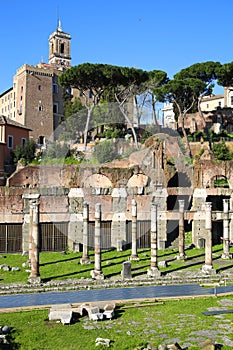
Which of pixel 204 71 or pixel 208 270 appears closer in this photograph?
pixel 208 270

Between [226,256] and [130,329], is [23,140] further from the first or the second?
[130,329]

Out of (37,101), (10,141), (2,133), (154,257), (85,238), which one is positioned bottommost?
(154,257)

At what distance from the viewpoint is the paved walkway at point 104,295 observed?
14289 mm

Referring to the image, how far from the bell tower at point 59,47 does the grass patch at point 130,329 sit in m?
71.6

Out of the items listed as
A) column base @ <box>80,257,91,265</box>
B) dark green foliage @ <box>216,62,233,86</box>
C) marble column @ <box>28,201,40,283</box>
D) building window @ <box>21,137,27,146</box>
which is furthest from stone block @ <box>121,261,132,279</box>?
dark green foliage @ <box>216,62,233,86</box>

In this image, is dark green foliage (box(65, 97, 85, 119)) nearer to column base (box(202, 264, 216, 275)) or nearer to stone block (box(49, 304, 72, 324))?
column base (box(202, 264, 216, 275))

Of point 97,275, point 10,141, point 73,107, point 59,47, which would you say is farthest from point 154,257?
point 59,47

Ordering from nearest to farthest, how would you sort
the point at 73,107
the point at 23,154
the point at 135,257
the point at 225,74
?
the point at 135,257 < the point at 23,154 < the point at 225,74 < the point at 73,107

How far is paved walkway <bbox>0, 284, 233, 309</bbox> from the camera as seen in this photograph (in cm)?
1429

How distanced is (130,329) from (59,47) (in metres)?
75.4

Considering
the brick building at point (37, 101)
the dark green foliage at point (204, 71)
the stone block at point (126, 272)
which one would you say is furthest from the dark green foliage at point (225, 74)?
the stone block at point (126, 272)

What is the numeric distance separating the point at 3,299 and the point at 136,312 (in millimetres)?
4895

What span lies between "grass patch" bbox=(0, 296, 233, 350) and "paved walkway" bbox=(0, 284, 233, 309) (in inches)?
50.2

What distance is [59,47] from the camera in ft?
264
